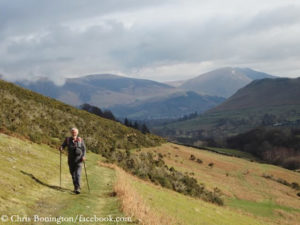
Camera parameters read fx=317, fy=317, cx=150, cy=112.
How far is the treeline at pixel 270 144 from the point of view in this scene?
131 m

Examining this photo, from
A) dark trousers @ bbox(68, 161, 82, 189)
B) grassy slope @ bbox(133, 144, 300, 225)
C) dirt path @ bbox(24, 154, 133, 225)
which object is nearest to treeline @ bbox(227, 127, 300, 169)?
grassy slope @ bbox(133, 144, 300, 225)

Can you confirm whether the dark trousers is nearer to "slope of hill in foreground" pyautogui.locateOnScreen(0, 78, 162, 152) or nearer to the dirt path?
the dirt path

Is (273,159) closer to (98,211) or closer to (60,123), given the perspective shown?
(60,123)

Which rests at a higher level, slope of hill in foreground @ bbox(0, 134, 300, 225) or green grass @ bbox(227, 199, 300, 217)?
slope of hill in foreground @ bbox(0, 134, 300, 225)

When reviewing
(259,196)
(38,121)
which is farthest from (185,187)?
(38,121)

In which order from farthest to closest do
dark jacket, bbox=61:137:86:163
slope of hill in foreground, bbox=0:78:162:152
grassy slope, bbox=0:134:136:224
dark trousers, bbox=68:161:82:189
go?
1. slope of hill in foreground, bbox=0:78:162:152
2. dark jacket, bbox=61:137:86:163
3. dark trousers, bbox=68:161:82:189
4. grassy slope, bbox=0:134:136:224

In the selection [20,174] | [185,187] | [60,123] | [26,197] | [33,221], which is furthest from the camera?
[60,123]

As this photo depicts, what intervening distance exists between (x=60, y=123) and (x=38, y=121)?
458cm

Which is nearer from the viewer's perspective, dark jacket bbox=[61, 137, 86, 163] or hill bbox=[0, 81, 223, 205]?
dark jacket bbox=[61, 137, 86, 163]

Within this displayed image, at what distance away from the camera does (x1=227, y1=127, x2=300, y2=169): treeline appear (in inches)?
5172

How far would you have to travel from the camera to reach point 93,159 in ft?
92.8

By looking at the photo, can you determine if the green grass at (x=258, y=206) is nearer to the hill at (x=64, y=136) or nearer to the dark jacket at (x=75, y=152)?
the hill at (x=64, y=136)

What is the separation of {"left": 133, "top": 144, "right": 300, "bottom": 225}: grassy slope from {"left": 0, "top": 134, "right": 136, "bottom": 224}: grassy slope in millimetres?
4892

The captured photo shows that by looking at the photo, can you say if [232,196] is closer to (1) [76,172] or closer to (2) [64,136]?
(2) [64,136]
